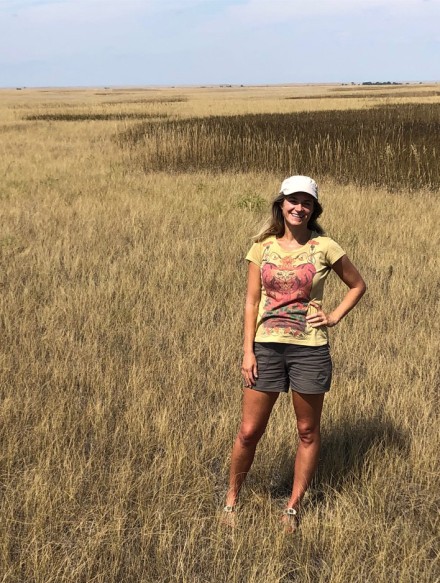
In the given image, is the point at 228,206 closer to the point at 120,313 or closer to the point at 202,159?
the point at 120,313

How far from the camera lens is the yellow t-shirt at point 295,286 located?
2.19m

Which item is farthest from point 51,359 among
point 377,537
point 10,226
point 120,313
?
point 10,226

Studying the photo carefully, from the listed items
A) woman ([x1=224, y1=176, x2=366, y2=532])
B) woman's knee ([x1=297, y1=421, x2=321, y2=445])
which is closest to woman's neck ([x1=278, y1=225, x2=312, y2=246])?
woman ([x1=224, y1=176, x2=366, y2=532])

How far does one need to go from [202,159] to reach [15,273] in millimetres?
10510

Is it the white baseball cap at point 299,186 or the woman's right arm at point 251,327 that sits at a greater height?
the white baseball cap at point 299,186

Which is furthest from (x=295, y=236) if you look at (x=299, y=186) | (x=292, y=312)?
(x=292, y=312)

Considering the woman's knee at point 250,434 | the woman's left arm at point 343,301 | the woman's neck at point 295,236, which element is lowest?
the woman's knee at point 250,434

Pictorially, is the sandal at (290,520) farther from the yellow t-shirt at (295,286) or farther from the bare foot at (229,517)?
the yellow t-shirt at (295,286)

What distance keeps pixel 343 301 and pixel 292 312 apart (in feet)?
0.83

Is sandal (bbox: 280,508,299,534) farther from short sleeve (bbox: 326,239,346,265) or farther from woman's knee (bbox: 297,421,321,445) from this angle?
short sleeve (bbox: 326,239,346,265)

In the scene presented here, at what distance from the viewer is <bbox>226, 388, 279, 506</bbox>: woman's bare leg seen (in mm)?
2268

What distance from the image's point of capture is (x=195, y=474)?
2.69m

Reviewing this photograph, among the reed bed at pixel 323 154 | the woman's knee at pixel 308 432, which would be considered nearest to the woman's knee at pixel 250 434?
the woman's knee at pixel 308 432

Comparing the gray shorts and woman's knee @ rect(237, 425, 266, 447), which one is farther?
woman's knee @ rect(237, 425, 266, 447)
